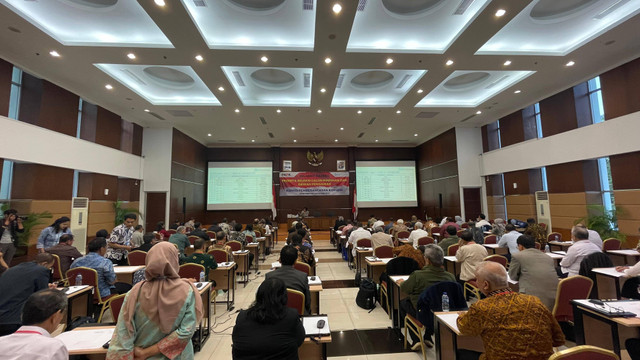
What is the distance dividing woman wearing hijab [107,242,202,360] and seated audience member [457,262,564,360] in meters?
1.95

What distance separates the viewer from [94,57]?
249 inches

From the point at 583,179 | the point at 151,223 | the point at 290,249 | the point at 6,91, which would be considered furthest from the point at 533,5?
the point at 151,223

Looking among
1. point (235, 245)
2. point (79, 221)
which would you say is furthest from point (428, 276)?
point (79, 221)

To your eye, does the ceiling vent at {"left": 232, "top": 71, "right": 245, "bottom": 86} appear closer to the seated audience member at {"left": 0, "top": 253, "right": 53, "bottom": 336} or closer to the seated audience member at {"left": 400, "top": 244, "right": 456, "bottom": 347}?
the seated audience member at {"left": 0, "top": 253, "right": 53, "bottom": 336}

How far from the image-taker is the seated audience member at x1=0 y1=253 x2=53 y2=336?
2.44 m

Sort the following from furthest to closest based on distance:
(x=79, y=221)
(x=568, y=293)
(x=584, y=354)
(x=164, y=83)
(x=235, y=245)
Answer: (x=164, y=83)
(x=79, y=221)
(x=235, y=245)
(x=568, y=293)
(x=584, y=354)

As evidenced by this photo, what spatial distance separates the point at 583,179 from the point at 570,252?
21.1 feet

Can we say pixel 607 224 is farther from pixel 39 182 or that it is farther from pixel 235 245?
pixel 39 182

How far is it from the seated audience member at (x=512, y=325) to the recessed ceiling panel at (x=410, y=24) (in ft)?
18.1

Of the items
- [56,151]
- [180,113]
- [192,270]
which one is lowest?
[192,270]

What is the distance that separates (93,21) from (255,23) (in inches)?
136

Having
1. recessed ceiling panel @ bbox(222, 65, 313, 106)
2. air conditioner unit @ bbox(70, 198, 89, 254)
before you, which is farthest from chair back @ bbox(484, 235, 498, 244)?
air conditioner unit @ bbox(70, 198, 89, 254)

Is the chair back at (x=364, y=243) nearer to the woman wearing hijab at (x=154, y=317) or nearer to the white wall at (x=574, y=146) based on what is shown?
the woman wearing hijab at (x=154, y=317)

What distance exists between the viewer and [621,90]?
23.2 ft
